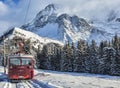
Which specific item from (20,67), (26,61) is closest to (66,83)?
(20,67)

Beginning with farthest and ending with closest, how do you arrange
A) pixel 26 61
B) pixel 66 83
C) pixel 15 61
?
pixel 26 61
pixel 15 61
pixel 66 83

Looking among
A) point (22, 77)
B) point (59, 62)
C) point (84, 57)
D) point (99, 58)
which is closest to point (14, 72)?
point (22, 77)

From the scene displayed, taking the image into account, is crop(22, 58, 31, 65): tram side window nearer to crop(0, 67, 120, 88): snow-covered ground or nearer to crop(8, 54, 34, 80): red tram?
crop(8, 54, 34, 80): red tram

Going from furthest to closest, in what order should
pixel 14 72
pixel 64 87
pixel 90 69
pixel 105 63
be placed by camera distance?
pixel 90 69, pixel 105 63, pixel 14 72, pixel 64 87

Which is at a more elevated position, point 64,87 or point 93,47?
point 93,47

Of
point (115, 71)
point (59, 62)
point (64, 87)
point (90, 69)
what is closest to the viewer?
point (64, 87)

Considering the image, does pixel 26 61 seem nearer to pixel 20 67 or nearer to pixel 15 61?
pixel 20 67

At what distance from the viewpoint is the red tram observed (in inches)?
1324

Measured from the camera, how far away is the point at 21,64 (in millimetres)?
33906

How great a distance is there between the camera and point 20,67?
111ft

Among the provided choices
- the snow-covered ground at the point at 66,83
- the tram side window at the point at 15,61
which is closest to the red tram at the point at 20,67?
the tram side window at the point at 15,61

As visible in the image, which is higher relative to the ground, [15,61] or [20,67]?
[15,61]

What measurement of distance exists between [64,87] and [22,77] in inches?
451

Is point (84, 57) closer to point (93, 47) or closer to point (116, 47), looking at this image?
point (93, 47)
